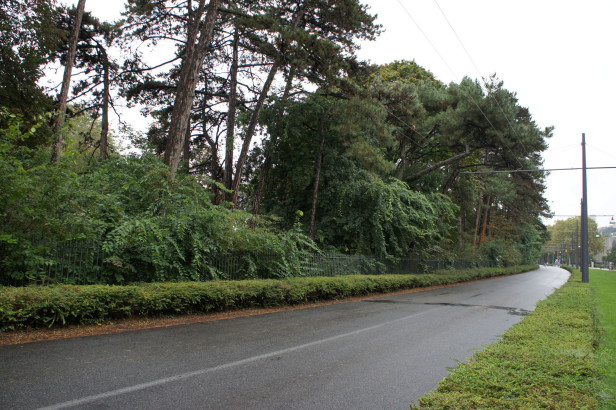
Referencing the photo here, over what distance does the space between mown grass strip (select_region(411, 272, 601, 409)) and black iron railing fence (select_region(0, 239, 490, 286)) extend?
7477 millimetres

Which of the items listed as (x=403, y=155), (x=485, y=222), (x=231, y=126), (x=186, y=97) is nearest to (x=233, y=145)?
(x=231, y=126)

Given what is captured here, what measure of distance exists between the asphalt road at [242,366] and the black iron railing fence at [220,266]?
2.35m

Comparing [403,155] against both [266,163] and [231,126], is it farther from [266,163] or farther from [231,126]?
[231,126]

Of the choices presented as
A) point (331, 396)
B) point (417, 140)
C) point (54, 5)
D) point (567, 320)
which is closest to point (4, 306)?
point (331, 396)

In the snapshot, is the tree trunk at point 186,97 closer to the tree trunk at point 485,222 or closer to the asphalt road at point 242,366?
the asphalt road at point 242,366

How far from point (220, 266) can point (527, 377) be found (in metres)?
8.98

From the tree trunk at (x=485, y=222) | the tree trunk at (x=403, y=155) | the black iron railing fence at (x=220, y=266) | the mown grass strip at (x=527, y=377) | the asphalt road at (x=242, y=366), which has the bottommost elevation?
the asphalt road at (x=242, y=366)

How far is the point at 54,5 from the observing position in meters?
17.5

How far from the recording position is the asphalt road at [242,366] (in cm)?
386

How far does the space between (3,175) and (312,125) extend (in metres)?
16.2

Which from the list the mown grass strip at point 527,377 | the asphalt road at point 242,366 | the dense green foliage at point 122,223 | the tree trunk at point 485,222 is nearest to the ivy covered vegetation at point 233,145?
the dense green foliage at point 122,223

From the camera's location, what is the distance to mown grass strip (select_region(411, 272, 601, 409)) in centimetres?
348

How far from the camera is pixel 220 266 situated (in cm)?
1163

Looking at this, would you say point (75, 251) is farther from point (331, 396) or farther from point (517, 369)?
point (517, 369)
